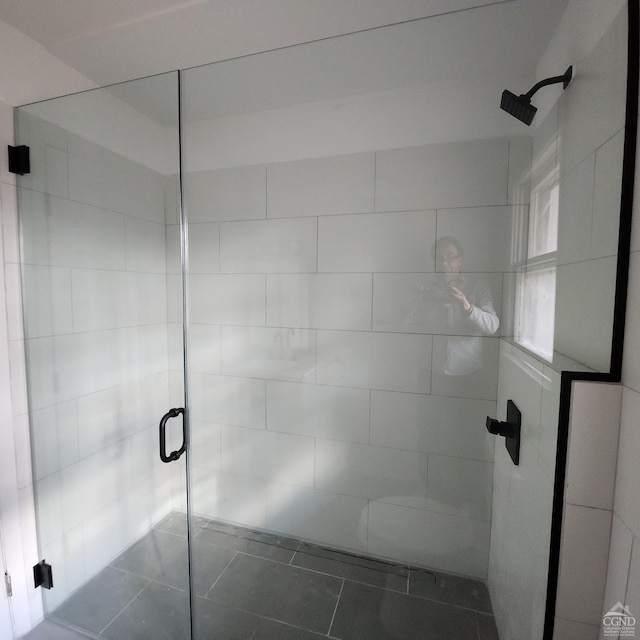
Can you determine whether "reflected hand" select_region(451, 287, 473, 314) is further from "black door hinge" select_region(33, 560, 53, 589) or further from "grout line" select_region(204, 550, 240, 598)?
"black door hinge" select_region(33, 560, 53, 589)

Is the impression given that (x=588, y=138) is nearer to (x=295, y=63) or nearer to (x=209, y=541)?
(x=295, y=63)

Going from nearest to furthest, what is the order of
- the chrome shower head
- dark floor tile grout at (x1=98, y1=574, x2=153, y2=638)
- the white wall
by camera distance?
the white wall, the chrome shower head, dark floor tile grout at (x1=98, y1=574, x2=153, y2=638)

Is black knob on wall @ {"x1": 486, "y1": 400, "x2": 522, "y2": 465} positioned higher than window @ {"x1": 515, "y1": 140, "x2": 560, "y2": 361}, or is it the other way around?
window @ {"x1": 515, "y1": 140, "x2": 560, "y2": 361}

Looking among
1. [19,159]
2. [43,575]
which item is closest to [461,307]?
[19,159]

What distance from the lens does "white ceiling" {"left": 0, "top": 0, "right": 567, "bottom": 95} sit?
0.97 meters

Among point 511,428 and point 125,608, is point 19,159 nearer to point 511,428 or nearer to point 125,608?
point 125,608

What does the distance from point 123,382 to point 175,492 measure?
59 centimetres

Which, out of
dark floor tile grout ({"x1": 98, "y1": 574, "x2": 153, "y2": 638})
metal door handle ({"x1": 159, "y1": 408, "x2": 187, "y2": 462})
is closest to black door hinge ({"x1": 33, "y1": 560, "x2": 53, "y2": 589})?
dark floor tile grout ({"x1": 98, "y1": 574, "x2": 153, "y2": 638})

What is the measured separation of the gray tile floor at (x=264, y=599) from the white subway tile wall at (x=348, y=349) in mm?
99

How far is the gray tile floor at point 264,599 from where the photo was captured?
→ 3.92 ft

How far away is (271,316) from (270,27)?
3.60ft

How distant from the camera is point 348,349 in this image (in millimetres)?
1433

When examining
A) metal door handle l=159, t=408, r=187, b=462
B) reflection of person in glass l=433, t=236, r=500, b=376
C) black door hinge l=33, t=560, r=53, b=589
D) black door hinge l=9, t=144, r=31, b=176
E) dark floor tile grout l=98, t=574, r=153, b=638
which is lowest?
dark floor tile grout l=98, t=574, r=153, b=638

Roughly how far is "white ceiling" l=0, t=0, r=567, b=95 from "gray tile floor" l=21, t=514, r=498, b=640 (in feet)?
6.58
